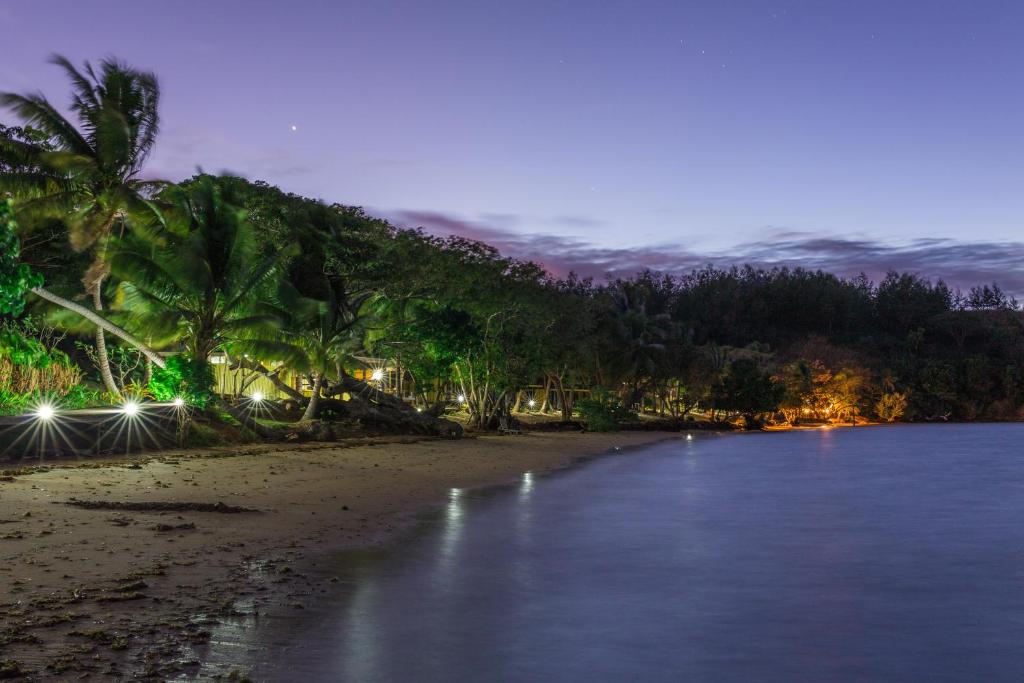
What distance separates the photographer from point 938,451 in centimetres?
3966

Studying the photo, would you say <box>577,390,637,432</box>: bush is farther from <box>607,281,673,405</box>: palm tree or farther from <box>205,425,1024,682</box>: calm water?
<box>205,425,1024,682</box>: calm water

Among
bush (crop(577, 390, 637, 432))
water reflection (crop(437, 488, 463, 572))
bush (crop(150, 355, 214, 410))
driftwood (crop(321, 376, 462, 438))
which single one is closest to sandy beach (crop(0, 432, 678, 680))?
water reflection (crop(437, 488, 463, 572))

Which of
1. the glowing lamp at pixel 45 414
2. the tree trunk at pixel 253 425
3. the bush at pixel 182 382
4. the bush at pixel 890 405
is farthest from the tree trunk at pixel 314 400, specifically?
the bush at pixel 890 405

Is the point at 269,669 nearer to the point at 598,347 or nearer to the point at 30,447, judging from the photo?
the point at 30,447

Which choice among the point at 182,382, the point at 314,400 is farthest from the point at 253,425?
the point at 314,400

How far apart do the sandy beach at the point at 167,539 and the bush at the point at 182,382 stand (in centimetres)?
184

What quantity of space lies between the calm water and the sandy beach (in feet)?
2.24

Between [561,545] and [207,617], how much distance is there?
21.4ft

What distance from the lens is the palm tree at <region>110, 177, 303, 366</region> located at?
22.5m

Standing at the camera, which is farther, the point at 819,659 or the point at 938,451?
the point at 938,451

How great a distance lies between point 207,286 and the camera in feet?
75.1

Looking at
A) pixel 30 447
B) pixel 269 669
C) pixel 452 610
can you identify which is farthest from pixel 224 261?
pixel 269 669

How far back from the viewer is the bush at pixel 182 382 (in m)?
21.4

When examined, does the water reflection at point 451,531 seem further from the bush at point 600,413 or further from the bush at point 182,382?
the bush at point 600,413
